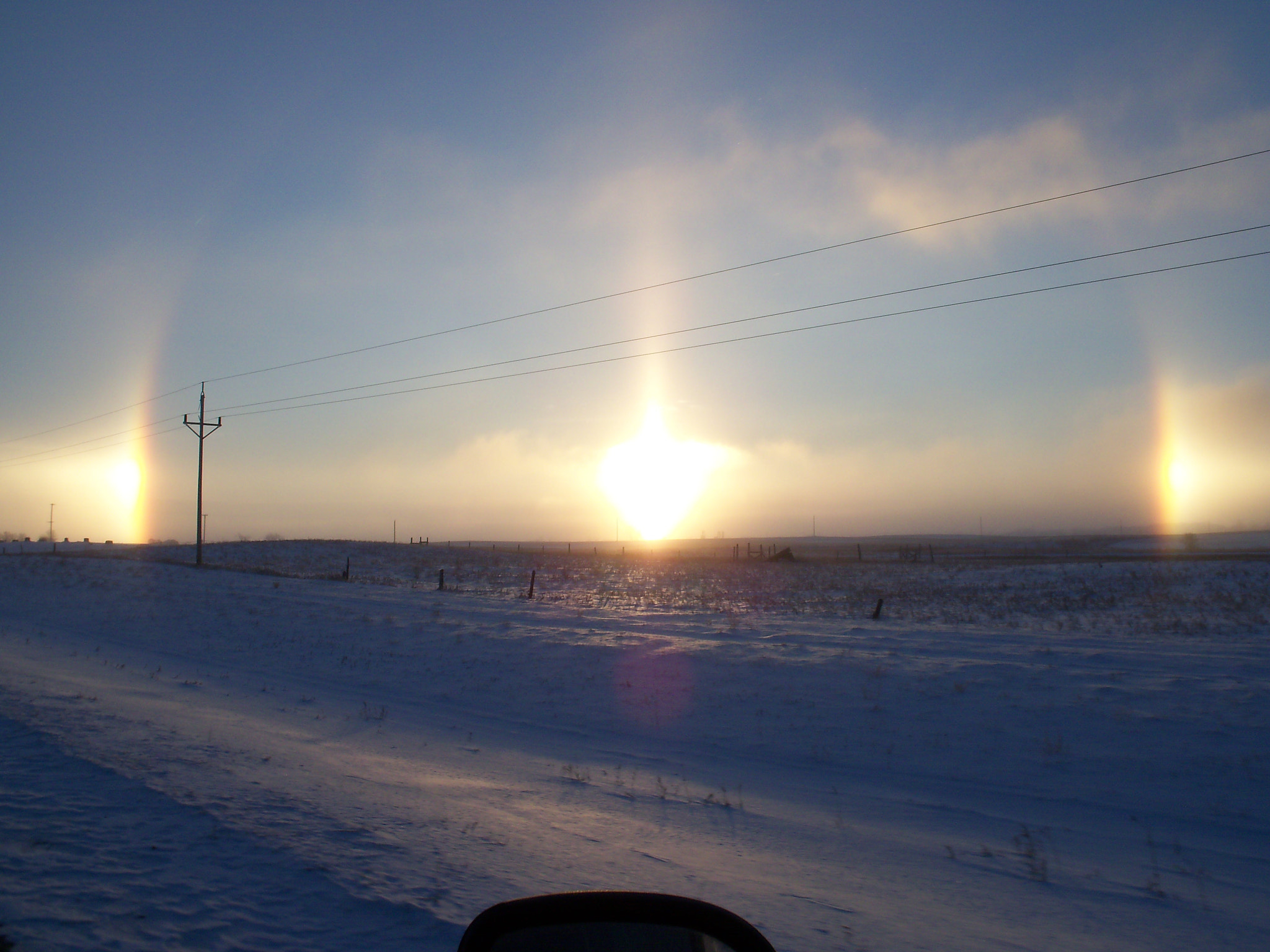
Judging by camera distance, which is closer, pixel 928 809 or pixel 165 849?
pixel 165 849

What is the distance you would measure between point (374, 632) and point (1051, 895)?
19101 millimetres

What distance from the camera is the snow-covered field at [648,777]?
5.31 m

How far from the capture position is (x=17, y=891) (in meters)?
4.59

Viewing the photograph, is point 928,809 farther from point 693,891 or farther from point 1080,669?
point 1080,669

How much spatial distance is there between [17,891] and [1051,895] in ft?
25.3

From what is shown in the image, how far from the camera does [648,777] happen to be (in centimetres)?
1011

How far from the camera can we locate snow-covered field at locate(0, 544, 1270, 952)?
Result: 17.4ft

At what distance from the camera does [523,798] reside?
8.48m

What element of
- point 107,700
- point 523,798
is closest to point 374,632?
point 107,700

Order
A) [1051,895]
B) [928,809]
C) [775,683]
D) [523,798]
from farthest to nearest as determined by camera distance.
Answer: [775,683] → [928,809] → [523,798] → [1051,895]

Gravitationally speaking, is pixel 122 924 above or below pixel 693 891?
above

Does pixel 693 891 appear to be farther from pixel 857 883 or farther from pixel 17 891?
pixel 17 891

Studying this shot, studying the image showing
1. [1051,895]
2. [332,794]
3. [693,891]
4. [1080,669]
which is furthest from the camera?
[1080,669]

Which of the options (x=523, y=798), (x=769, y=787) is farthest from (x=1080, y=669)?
(x=523, y=798)
